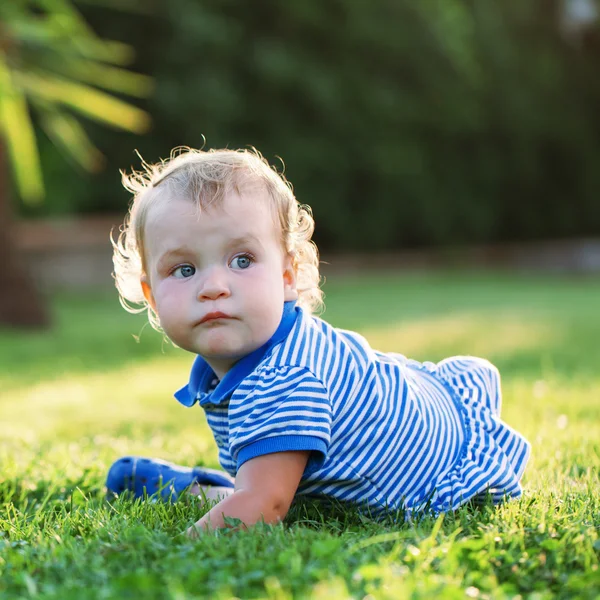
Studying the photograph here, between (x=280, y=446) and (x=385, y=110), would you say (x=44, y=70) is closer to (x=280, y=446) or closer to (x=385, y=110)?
(x=280, y=446)

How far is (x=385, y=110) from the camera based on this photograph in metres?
21.8

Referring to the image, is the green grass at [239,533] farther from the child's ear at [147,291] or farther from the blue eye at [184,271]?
the blue eye at [184,271]

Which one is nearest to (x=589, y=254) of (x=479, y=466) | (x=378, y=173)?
(x=378, y=173)

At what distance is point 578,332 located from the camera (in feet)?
28.5

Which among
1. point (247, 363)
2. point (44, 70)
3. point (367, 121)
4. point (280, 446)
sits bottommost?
point (280, 446)

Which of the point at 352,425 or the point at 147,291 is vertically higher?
the point at 147,291

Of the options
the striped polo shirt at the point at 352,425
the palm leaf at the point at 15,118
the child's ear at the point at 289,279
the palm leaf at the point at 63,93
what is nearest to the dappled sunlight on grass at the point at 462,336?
the palm leaf at the point at 63,93

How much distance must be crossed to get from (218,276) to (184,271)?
0.12 m

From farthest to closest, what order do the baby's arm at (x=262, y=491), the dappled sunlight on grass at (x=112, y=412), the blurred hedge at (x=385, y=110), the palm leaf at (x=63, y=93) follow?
1. the blurred hedge at (x=385, y=110)
2. the palm leaf at (x=63, y=93)
3. the dappled sunlight on grass at (x=112, y=412)
4. the baby's arm at (x=262, y=491)

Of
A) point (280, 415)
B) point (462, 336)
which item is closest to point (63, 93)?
point (462, 336)

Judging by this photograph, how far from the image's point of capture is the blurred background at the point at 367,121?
739 inches

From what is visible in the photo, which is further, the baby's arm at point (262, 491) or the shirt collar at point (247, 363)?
the shirt collar at point (247, 363)

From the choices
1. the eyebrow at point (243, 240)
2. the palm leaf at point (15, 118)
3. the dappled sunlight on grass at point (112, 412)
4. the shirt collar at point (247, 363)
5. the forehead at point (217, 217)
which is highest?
the palm leaf at point (15, 118)

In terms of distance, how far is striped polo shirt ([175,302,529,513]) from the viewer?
218 cm
